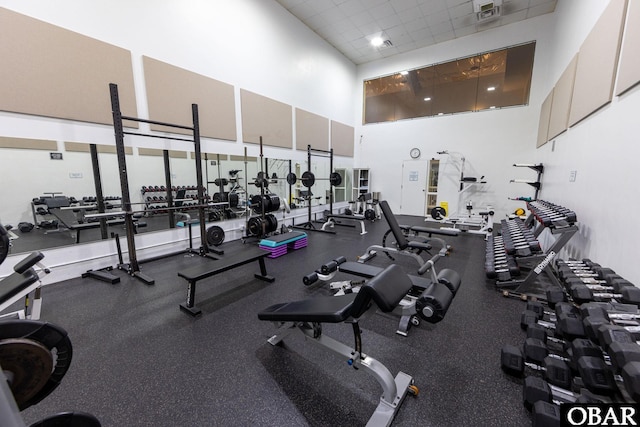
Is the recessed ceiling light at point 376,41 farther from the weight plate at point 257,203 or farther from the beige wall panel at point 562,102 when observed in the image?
the weight plate at point 257,203

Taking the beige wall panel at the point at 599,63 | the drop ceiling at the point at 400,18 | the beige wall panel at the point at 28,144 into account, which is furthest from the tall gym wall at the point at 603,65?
the beige wall panel at the point at 28,144

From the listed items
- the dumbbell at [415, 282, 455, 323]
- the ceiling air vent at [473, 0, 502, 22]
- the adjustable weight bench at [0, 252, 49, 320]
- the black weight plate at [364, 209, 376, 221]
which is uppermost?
the ceiling air vent at [473, 0, 502, 22]

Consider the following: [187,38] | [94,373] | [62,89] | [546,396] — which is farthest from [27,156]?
[546,396]

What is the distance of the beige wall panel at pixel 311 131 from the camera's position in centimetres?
623

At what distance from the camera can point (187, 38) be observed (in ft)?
13.0

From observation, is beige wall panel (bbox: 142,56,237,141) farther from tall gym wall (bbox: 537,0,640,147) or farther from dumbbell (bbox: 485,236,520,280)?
tall gym wall (bbox: 537,0,640,147)

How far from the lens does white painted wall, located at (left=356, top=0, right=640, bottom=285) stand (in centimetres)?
194

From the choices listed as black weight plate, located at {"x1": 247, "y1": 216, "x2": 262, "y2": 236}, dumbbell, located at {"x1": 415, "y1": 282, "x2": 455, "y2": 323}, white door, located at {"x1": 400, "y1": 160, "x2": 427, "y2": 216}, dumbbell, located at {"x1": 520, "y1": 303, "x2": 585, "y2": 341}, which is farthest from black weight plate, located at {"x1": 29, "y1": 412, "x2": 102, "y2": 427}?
white door, located at {"x1": 400, "y1": 160, "x2": 427, "y2": 216}

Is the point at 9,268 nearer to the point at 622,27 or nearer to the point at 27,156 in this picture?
the point at 27,156

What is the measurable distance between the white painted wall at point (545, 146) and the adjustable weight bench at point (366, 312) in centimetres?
173

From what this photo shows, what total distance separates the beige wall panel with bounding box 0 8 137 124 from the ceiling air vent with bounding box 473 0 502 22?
6445 mm

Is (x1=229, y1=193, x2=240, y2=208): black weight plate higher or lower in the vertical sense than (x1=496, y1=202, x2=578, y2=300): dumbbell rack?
higher

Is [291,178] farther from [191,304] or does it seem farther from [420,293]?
[420,293]

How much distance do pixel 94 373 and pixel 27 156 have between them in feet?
9.66
